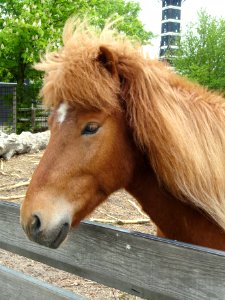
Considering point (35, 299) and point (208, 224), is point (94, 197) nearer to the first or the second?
point (208, 224)

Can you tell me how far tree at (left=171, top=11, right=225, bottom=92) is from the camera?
24.7 m

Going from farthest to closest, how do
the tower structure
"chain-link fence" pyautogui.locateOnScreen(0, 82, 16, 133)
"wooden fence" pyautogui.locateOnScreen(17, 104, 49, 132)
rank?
the tower structure < "wooden fence" pyautogui.locateOnScreen(17, 104, 49, 132) < "chain-link fence" pyautogui.locateOnScreen(0, 82, 16, 133)

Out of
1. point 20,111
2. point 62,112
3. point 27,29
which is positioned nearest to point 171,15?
point 27,29

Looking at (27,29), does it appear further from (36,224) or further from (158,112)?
(36,224)

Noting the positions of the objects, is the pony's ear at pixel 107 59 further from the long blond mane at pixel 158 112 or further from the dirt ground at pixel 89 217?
the dirt ground at pixel 89 217

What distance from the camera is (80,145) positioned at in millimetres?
1921

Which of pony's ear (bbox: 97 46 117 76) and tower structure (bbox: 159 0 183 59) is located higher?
tower structure (bbox: 159 0 183 59)

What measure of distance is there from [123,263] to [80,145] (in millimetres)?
575

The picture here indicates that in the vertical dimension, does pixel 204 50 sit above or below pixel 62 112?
above

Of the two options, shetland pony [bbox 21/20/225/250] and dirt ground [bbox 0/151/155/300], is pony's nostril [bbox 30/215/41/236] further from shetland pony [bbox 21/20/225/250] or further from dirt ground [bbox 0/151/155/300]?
dirt ground [bbox 0/151/155/300]

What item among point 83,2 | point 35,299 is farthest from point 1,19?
point 35,299

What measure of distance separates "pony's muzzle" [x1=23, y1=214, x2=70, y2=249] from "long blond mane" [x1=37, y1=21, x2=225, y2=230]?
54 cm

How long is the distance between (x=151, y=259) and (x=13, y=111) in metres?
13.8

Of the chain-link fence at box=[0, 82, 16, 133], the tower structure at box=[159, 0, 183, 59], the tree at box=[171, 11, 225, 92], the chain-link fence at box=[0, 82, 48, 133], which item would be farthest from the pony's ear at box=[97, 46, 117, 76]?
the tower structure at box=[159, 0, 183, 59]
